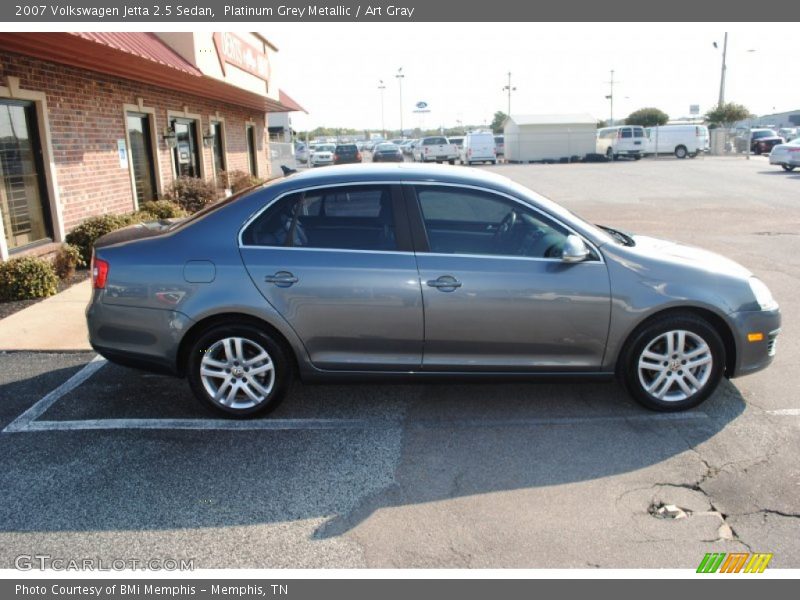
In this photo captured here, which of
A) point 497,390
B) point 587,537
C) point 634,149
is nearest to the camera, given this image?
point 587,537

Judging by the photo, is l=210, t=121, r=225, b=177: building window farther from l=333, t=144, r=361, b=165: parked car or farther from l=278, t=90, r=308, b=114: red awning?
l=333, t=144, r=361, b=165: parked car

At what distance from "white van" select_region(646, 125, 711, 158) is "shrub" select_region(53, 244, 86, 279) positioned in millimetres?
42136

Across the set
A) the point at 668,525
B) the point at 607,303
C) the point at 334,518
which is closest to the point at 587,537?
the point at 668,525

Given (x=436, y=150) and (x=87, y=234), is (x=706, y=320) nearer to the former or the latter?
(x=87, y=234)

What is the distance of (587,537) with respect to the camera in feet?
10.7

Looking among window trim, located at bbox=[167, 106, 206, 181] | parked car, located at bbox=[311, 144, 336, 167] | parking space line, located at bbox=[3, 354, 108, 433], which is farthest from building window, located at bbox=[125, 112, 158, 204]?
parked car, located at bbox=[311, 144, 336, 167]

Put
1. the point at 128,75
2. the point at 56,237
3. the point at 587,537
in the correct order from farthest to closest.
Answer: the point at 128,75, the point at 56,237, the point at 587,537

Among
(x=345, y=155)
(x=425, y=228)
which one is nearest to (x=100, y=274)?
(x=425, y=228)

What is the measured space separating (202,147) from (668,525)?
14.7 meters

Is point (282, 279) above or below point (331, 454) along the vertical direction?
above

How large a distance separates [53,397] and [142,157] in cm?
870

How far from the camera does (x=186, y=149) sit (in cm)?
1488

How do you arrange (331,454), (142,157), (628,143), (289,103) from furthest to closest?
1. (628,143)
2. (289,103)
3. (142,157)
4. (331,454)

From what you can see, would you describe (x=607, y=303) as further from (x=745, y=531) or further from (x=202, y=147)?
(x=202, y=147)
